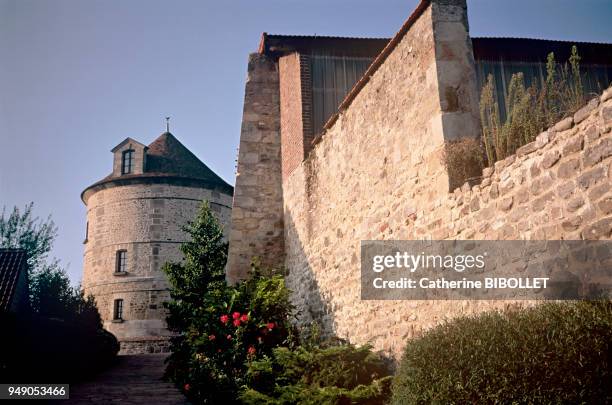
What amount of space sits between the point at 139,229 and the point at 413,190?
63.5 ft

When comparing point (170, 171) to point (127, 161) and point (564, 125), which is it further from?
point (564, 125)

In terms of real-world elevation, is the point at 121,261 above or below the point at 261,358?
above

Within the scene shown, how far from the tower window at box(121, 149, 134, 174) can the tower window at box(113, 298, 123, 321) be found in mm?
5948

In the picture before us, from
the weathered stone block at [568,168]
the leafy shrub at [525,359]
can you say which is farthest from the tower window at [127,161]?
the weathered stone block at [568,168]

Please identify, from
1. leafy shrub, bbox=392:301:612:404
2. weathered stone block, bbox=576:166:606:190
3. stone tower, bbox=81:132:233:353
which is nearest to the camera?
leafy shrub, bbox=392:301:612:404

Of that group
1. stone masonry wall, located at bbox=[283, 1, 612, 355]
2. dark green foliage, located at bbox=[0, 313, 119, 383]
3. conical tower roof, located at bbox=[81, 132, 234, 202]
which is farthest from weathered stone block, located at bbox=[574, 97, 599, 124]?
conical tower roof, located at bbox=[81, 132, 234, 202]

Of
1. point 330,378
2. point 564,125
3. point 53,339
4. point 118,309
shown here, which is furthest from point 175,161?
point 564,125

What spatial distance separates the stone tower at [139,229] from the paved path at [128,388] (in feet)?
21.1

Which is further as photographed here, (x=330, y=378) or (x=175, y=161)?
(x=175, y=161)

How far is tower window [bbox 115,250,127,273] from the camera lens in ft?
76.1

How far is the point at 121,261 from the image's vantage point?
2336cm

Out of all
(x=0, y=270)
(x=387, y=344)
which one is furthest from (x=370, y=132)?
(x=0, y=270)

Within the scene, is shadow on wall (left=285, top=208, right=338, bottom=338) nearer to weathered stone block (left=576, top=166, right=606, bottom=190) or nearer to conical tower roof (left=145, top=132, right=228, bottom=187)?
weathered stone block (left=576, top=166, right=606, bottom=190)

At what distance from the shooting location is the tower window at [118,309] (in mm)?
22609
